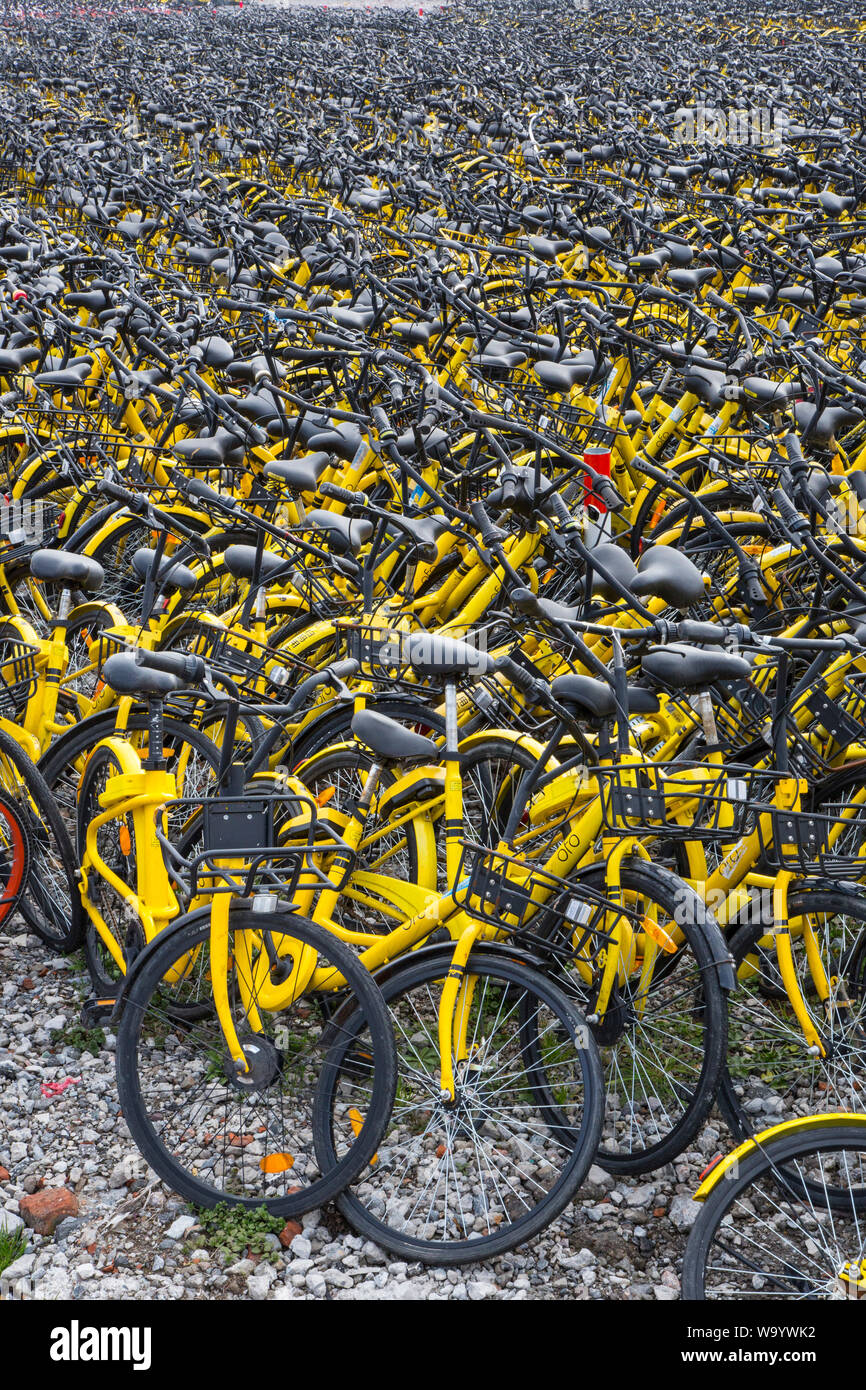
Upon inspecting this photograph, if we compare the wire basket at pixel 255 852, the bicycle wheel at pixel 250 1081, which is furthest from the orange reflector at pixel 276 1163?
the wire basket at pixel 255 852

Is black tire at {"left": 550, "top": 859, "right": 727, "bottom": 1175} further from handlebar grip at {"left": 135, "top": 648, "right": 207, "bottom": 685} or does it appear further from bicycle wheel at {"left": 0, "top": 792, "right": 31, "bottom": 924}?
bicycle wheel at {"left": 0, "top": 792, "right": 31, "bottom": 924}

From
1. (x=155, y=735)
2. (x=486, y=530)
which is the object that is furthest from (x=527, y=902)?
(x=486, y=530)

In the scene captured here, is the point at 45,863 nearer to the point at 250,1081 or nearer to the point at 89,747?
the point at 89,747

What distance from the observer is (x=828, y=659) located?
3475 mm

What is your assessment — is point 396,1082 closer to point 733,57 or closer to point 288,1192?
point 288,1192

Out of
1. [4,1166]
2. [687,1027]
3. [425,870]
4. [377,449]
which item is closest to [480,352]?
[377,449]

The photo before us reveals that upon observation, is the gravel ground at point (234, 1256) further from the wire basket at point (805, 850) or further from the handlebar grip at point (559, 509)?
the handlebar grip at point (559, 509)

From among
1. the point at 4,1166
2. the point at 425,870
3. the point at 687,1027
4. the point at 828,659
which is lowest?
the point at 4,1166

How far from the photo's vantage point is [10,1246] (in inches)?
129

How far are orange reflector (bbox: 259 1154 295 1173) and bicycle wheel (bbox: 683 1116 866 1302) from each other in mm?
1151

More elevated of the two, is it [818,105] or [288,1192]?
[818,105]

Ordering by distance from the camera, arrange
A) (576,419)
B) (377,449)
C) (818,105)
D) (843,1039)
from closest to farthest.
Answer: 1. (843,1039)
2. (377,449)
3. (576,419)
4. (818,105)

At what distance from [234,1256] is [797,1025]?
1709mm

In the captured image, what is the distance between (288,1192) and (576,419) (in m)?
3.95
